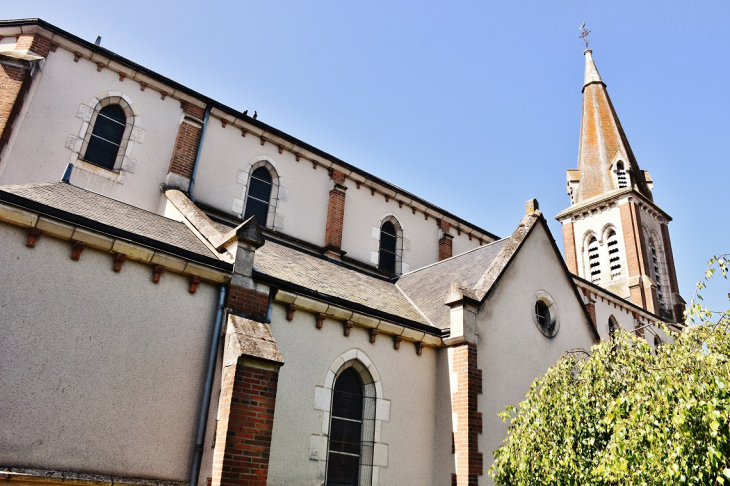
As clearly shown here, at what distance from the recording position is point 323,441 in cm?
896

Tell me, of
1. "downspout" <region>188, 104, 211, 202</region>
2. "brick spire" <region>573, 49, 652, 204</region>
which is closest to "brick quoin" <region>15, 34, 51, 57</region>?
"downspout" <region>188, 104, 211, 202</region>

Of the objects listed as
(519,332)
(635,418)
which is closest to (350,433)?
(519,332)

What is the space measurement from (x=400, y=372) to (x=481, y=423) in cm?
178

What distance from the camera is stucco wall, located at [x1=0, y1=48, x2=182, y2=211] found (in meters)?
11.1

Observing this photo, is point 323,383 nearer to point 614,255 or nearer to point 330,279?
point 330,279

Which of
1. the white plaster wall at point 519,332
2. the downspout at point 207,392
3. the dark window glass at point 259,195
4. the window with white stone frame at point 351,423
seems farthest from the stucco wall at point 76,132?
the white plaster wall at point 519,332

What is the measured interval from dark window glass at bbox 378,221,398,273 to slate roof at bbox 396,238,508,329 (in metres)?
0.93

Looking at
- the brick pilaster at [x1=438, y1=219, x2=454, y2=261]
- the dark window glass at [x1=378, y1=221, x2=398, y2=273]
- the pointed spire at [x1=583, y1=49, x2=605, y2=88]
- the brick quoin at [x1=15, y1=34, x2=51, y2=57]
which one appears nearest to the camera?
the brick quoin at [x1=15, y1=34, x2=51, y2=57]

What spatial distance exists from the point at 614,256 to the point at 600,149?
24.6 ft

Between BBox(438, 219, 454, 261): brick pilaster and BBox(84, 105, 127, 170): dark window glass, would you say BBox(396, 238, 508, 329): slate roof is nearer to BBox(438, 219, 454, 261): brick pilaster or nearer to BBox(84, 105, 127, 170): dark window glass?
BBox(438, 219, 454, 261): brick pilaster

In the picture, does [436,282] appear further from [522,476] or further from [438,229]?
[522,476]

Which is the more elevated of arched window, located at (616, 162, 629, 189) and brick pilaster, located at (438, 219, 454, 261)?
arched window, located at (616, 162, 629, 189)

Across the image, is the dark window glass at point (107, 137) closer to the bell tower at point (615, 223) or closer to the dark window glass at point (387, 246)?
the dark window glass at point (387, 246)

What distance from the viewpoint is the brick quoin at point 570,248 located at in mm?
31758
